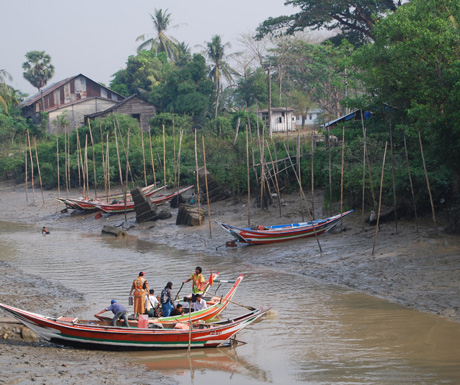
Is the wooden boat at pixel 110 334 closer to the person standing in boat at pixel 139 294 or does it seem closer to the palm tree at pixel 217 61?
the person standing in boat at pixel 139 294

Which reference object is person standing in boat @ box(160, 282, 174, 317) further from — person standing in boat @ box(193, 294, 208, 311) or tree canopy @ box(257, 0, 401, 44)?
tree canopy @ box(257, 0, 401, 44)

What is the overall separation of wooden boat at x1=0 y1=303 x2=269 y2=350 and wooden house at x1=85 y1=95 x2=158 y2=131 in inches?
1472

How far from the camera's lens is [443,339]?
10.6 metres

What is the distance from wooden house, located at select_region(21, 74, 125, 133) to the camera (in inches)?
1997

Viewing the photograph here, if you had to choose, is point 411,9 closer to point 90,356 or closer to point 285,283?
point 285,283

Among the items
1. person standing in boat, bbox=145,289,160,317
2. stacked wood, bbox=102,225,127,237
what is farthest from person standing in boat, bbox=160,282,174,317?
stacked wood, bbox=102,225,127,237

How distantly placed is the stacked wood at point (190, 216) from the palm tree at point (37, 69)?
38093mm

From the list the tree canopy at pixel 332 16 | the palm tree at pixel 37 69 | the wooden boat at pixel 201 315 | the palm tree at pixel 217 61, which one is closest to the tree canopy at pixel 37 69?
the palm tree at pixel 37 69

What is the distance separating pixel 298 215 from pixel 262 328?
11.9 m

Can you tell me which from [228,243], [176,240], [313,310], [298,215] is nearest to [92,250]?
[176,240]

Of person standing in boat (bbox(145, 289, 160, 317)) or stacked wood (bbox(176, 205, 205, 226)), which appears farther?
stacked wood (bbox(176, 205, 205, 226))

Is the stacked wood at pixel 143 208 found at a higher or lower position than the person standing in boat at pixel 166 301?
higher

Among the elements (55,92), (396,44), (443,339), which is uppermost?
(55,92)

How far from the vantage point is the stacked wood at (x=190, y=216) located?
24844 millimetres
